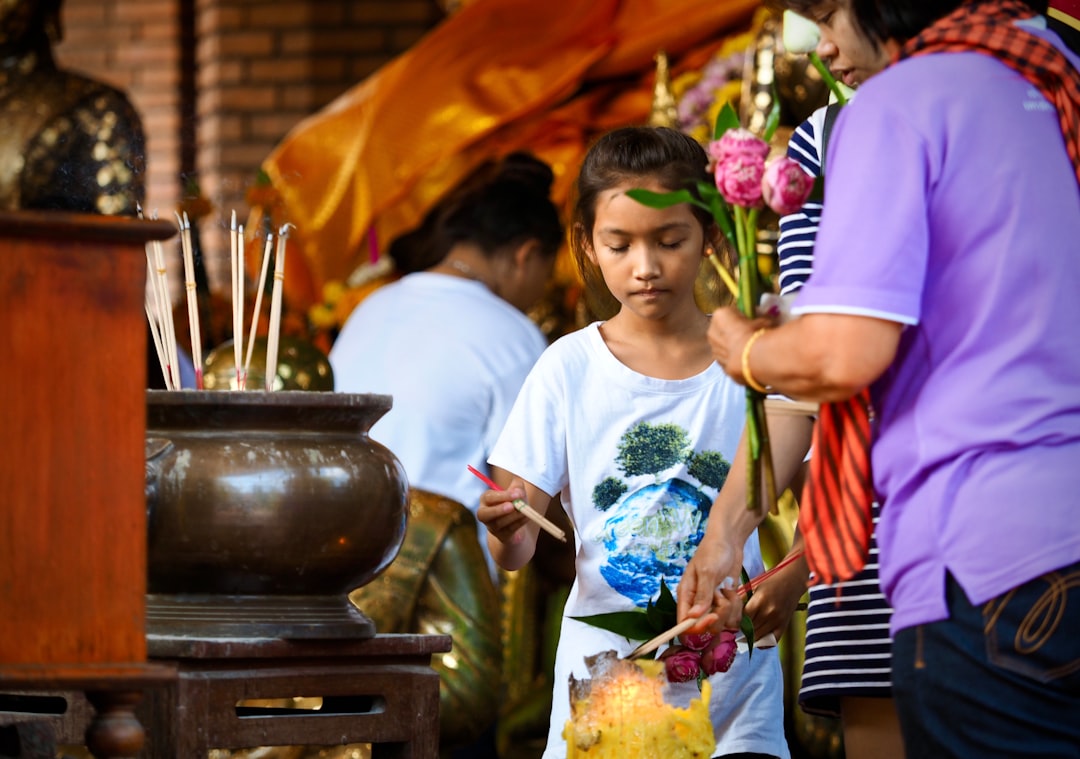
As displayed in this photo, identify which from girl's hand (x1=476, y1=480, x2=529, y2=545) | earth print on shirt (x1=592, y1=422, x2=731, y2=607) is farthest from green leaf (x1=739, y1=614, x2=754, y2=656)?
girl's hand (x1=476, y1=480, x2=529, y2=545)

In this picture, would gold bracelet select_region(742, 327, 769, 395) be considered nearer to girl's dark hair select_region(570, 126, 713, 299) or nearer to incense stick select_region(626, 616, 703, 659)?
incense stick select_region(626, 616, 703, 659)

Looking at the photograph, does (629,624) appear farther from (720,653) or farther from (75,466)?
(75,466)

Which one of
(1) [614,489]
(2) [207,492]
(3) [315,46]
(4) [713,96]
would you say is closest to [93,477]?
(2) [207,492]

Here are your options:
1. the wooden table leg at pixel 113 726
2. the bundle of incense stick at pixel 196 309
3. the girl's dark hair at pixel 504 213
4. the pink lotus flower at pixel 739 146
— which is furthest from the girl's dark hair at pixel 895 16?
the girl's dark hair at pixel 504 213

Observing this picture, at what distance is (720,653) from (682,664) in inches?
1.9

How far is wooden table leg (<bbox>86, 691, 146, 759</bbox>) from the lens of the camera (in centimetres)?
169

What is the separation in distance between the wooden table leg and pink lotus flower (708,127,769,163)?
78cm

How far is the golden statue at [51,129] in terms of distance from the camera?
469 centimetres

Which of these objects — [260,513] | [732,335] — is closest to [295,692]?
[260,513]

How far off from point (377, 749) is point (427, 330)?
1.94 m

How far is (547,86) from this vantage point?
4922mm

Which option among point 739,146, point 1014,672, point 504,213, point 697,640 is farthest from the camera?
point 504,213

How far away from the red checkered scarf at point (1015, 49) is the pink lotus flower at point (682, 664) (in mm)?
771

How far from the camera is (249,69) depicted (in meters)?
6.68
